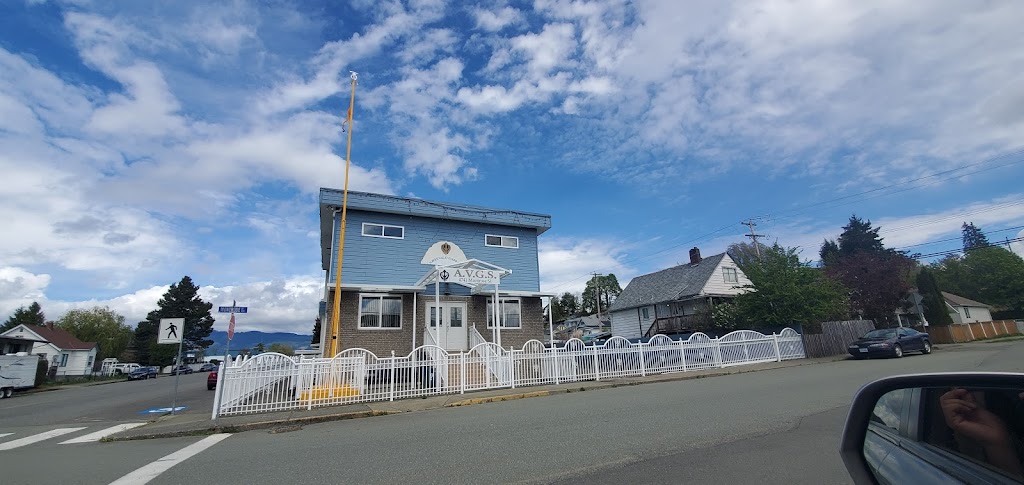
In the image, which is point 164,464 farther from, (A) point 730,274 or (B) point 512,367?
(A) point 730,274

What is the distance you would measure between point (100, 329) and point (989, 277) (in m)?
116

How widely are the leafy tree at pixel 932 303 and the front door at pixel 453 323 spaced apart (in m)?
34.4

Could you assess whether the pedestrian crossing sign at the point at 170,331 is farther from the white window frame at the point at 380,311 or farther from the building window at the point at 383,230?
the building window at the point at 383,230

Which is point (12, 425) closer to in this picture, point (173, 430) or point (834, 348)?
point (173, 430)

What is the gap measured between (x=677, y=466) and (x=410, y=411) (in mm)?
7461

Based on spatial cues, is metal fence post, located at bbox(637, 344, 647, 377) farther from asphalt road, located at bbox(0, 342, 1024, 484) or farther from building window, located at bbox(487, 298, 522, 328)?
asphalt road, located at bbox(0, 342, 1024, 484)

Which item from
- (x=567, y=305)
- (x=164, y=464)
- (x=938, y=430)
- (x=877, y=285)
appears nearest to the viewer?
(x=938, y=430)

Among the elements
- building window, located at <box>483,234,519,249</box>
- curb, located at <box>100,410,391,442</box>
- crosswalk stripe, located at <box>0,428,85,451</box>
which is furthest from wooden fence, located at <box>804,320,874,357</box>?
crosswalk stripe, located at <box>0,428,85,451</box>

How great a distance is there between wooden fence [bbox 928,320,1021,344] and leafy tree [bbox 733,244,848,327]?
1556 centimetres

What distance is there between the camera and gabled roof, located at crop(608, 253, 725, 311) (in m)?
36.6

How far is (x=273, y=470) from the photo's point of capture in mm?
6191

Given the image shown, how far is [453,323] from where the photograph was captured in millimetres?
20484

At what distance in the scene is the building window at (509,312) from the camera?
21203 mm

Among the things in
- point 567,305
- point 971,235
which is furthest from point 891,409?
point 971,235
